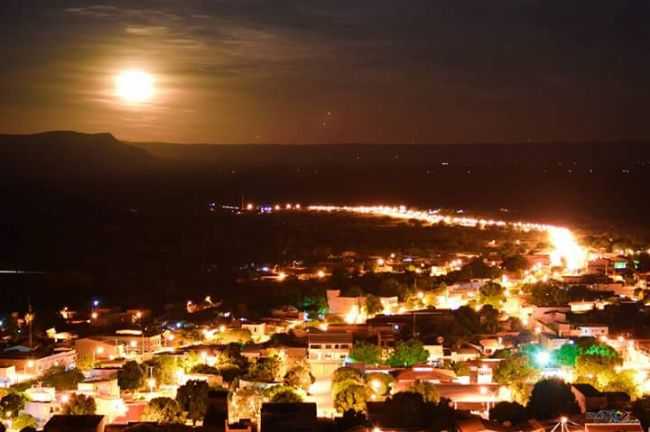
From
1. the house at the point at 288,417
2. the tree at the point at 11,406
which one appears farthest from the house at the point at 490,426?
the tree at the point at 11,406

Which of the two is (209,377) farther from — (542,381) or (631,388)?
(631,388)

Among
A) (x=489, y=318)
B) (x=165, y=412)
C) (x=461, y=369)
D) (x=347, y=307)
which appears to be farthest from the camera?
(x=347, y=307)

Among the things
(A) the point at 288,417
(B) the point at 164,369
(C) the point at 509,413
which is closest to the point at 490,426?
(C) the point at 509,413

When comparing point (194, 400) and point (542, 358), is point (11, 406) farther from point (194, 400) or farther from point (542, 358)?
point (542, 358)

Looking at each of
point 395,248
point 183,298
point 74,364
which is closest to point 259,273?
point 183,298

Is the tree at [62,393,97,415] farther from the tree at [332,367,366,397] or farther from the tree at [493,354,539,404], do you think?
the tree at [493,354,539,404]

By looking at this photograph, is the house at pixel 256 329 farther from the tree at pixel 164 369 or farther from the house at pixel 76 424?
the house at pixel 76 424
